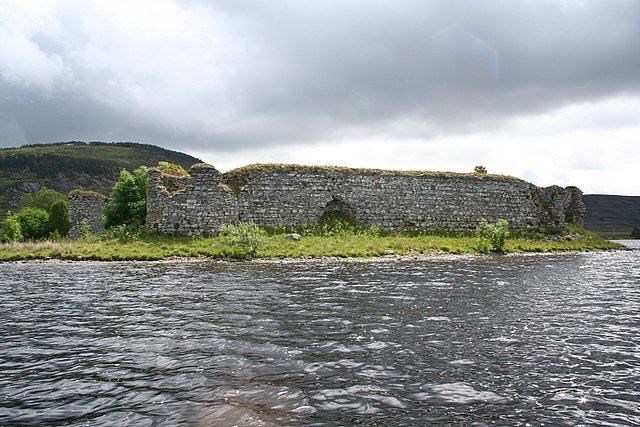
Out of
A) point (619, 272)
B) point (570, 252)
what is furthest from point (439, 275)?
point (570, 252)

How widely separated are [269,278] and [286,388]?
12.1 meters

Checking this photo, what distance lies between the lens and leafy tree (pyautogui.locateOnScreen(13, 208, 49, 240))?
6066cm

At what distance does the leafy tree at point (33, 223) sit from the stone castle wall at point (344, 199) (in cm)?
3746

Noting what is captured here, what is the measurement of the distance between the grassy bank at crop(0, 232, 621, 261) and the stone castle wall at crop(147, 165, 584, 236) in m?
2.21

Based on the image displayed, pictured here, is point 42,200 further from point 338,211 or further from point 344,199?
point 344,199

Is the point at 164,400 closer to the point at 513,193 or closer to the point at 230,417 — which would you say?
the point at 230,417

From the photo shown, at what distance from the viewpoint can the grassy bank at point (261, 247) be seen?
89.7 ft

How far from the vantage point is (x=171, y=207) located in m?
32.6

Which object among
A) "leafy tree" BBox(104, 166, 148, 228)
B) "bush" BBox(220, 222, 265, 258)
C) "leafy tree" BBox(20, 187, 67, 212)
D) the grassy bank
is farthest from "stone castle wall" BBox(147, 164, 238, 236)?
"leafy tree" BBox(20, 187, 67, 212)

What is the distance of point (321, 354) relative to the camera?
8.20m

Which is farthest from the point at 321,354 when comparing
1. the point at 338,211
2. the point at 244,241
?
the point at 338,211

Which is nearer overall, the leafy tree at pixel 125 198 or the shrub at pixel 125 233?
the shrub at pixel 125 233

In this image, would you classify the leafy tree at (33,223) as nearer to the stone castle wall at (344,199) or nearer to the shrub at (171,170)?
the shrub at (171,170)

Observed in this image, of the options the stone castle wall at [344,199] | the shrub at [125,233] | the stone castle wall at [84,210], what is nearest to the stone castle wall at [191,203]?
the stone castle wall at [344,199]
